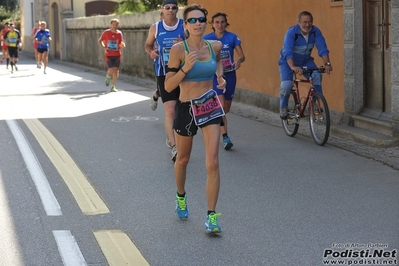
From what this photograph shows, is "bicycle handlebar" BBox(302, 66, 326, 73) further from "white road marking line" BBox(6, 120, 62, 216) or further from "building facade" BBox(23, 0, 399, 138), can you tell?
"white road marking line" BBox(6, 120, 62, 216)

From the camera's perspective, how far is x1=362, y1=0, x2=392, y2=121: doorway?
11.7 m

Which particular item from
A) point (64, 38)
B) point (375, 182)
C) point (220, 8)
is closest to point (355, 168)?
point (375, 182)

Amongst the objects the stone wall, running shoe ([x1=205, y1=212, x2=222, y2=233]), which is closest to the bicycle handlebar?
running shoe ([x1=205, y1=212, x2=222, y2=233])

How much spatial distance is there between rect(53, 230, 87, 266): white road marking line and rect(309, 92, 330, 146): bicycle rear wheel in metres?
5.13

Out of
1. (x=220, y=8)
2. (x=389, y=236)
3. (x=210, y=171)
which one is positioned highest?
(x=220, y=8)

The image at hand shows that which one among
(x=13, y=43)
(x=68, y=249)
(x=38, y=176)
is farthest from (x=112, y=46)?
(x=68, y=249)

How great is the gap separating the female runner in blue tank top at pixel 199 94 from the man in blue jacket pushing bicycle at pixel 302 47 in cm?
464

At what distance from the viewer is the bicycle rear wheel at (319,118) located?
10.9 metres

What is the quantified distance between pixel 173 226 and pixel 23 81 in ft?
64.1

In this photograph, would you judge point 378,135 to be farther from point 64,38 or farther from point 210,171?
point 64,38

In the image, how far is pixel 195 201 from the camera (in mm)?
7758

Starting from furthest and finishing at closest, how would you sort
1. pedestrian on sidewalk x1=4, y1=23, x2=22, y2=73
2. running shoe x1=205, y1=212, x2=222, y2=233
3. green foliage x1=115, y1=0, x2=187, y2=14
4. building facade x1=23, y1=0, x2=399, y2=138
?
pedestrian on sidewalk x1=4, y1=23, x2=22, y2=73
green foliage x1=115, y1=0, x2=187, y2=14
building facade x1=23, y1=0, x2=399, y2=138
running shoe x1=205, y1=212, x2=222, y2=233

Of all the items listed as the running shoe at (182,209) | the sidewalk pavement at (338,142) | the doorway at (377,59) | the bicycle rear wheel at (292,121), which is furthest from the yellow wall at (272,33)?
the running shoe at (182,209)

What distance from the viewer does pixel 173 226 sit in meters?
6.79
